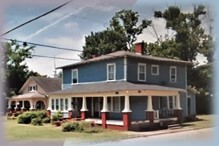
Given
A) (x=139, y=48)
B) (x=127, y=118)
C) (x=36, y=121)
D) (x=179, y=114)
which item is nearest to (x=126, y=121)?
(x=127, y=118)

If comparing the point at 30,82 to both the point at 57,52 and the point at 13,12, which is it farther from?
the point at 13,12

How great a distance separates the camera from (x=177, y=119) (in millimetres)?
2721

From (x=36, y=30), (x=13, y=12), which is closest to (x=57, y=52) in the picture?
(x=36, y=30)

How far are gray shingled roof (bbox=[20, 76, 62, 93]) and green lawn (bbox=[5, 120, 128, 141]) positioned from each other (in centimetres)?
24

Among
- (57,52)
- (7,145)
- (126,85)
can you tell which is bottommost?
(7,145)

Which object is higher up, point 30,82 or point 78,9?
point 78,9

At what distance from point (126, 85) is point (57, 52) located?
49 centimetres

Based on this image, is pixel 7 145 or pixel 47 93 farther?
pixel 47 93

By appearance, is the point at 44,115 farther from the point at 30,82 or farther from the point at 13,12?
the point at 13,12

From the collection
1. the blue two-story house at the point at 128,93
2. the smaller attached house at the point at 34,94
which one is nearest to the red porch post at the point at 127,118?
the blue two-story house at the point at 128,93

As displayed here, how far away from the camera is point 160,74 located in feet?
8.96

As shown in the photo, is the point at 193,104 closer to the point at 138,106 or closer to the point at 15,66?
the point at 138,106

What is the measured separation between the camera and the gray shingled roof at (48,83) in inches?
104

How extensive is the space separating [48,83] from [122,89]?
480 millimetres
